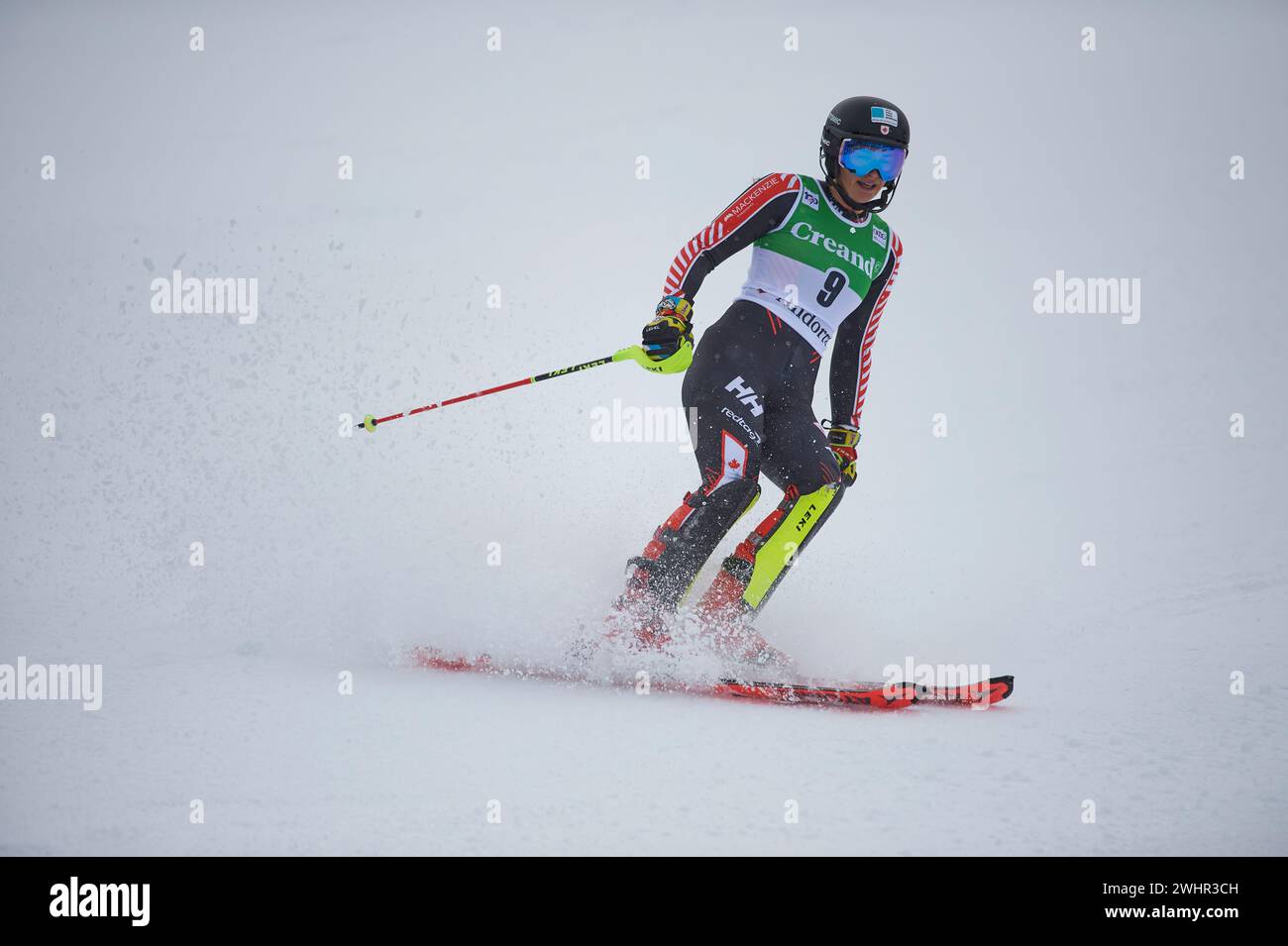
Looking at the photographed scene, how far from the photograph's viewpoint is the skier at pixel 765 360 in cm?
390

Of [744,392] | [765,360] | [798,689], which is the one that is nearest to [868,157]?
[765,360]

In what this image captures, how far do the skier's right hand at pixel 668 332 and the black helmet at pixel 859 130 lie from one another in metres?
0.79

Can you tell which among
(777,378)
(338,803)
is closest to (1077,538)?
(777,378)

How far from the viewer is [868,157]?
3.89m

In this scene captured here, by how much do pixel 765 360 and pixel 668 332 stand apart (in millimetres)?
419

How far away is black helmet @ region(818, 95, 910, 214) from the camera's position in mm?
3873

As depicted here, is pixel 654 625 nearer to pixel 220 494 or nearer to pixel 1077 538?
pixel 220 494

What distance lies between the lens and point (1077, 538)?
22.2ft

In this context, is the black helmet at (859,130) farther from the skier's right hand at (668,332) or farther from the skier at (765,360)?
the skier's right hand at (668,332)
